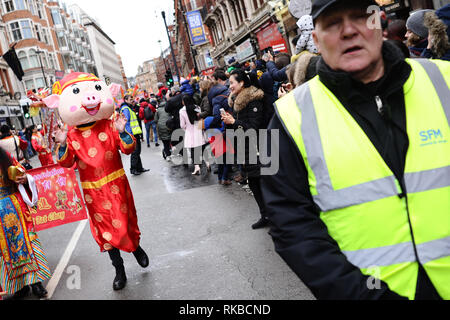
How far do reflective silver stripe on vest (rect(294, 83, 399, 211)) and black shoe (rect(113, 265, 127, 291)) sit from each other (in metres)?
3.50

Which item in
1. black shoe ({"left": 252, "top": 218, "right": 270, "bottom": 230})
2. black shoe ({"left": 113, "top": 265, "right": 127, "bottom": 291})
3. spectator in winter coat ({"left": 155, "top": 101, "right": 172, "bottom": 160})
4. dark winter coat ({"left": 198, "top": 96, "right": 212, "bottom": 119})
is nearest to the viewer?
black shoe ({"left": 113, "top": 265, "right": 127, "bottom": 291})

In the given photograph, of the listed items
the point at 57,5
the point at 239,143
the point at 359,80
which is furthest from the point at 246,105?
the point at 57,5

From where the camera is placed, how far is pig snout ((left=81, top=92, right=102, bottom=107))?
4523 mm

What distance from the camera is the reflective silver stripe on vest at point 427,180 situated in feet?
5.16

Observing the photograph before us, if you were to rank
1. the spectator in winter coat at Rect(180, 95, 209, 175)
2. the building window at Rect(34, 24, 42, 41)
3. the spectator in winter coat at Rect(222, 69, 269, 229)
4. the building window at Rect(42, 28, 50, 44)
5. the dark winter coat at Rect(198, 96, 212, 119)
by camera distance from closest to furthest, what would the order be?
1. the spectator in winter coat at Rect(222, 69, 269, 229)
2. the dark winter coat at Rect(198, 96, 212, 119)
3. the spectator in winter coat at Rect(180, 95, 209, 175)
4. the building window at Rect(34, 24, 42, 41)
5. the building window at Rect(42, 28, 50, 44)

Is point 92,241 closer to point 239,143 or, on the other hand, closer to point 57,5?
point 239,143

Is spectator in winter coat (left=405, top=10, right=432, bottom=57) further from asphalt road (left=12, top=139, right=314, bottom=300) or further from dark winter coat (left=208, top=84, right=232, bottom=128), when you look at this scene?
dark winter coat (left=208, top=84, right=232, bottom=128)

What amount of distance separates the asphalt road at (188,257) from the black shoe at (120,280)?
0.07 metres

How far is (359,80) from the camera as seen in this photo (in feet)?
5.69

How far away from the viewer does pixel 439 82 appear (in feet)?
5.57

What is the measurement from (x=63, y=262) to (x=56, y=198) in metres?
0.92

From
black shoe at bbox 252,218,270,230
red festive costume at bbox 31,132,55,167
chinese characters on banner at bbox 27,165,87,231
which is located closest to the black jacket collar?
black shoe at bbox 252,218,270,230

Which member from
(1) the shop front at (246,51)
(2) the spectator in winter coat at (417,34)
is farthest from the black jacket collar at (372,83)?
(1) the shop front at (246,51)
